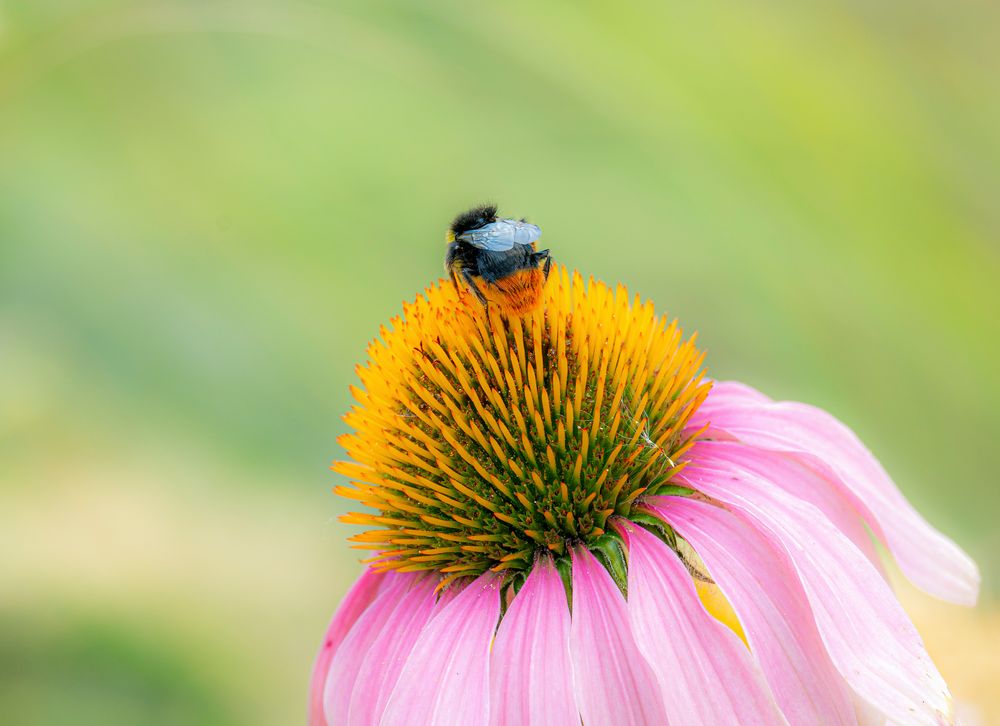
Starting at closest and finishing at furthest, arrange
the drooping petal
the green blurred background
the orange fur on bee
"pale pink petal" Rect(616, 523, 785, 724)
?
"pale pink petal" Rect(616, 523, 785, 724)
the orange fur on bee
the drooping petal
the green blurred background

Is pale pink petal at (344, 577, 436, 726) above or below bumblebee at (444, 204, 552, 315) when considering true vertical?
below

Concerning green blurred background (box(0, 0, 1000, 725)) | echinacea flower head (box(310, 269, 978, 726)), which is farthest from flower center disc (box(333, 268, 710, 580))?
green blurred background (box(0, 0, 1000, 725))

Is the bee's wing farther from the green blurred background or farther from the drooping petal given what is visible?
the green blurred background

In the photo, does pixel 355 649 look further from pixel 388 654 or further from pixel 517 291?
pixel 517 291

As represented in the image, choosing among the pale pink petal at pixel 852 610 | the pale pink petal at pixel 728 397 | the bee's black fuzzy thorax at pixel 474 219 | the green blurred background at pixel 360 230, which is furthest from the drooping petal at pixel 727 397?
the green blurred background at pixel 360 230

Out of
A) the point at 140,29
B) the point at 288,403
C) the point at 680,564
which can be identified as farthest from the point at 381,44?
the point at 680,564
